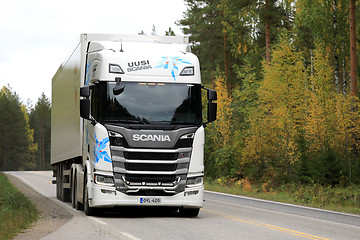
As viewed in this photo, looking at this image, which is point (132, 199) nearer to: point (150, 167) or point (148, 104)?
point (150, 167)

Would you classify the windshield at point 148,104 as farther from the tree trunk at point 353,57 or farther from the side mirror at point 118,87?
the tree trunk at point 353,57

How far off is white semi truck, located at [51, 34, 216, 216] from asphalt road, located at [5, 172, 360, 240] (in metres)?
0.63

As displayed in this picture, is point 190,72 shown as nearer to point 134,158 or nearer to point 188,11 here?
point 134,158

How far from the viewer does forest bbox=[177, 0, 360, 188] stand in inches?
1057

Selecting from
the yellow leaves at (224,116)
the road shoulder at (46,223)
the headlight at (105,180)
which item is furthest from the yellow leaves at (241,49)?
the headlight at (105,180)

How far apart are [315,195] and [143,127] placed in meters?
11.5

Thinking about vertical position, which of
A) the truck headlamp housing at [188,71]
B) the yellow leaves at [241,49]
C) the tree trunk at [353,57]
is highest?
the yellow leaves at [241,49]

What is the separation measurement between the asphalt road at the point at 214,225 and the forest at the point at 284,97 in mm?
9463

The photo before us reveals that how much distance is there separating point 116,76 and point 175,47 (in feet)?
6.87

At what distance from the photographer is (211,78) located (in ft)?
186

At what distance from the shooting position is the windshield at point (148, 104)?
14.7 meters

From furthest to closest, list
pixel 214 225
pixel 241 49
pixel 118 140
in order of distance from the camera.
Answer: pixel 241 49 → pixel 118 140 → pixel 214 225

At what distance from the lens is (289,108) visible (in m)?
29.6

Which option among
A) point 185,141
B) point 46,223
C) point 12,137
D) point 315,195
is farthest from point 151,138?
point 12,137
